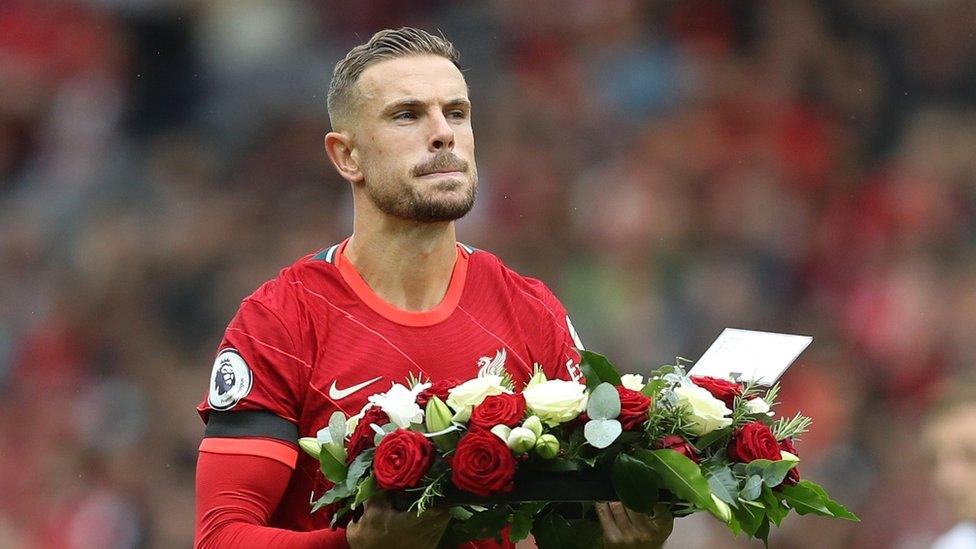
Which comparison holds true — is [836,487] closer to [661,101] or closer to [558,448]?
[661,101]

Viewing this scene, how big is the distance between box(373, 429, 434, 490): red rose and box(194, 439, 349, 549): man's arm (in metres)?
0.34

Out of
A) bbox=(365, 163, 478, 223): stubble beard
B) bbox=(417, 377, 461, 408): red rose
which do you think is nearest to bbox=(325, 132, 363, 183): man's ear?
bbox=(365, 163, 478, 223): stubble beard

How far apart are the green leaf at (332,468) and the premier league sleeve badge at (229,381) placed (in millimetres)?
339

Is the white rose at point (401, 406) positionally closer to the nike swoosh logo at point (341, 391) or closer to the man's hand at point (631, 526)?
the nike swoosh logo at point (341, 391)

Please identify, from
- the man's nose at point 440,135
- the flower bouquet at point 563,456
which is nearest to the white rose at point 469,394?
the flower bouquet at point 563,456

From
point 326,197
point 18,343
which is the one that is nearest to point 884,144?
point 326,197

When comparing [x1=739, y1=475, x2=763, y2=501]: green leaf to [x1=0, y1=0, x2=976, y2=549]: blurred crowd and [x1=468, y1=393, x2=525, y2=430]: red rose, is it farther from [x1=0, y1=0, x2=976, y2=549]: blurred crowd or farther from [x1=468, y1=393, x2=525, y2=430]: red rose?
[x1=0, y1=0, x2=976, y2=549]: blurred crowd

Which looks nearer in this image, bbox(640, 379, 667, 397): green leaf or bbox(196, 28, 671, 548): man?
bbox(640, 379, 667, 397): green leaf

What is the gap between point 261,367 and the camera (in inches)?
139

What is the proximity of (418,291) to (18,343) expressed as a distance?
4302 mm

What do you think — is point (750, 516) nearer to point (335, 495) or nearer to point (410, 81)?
point (335, 495)

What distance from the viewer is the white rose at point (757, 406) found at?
3326 millimetres

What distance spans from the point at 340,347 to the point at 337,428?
41 centimetres

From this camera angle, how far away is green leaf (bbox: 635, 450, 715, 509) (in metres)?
3.01
